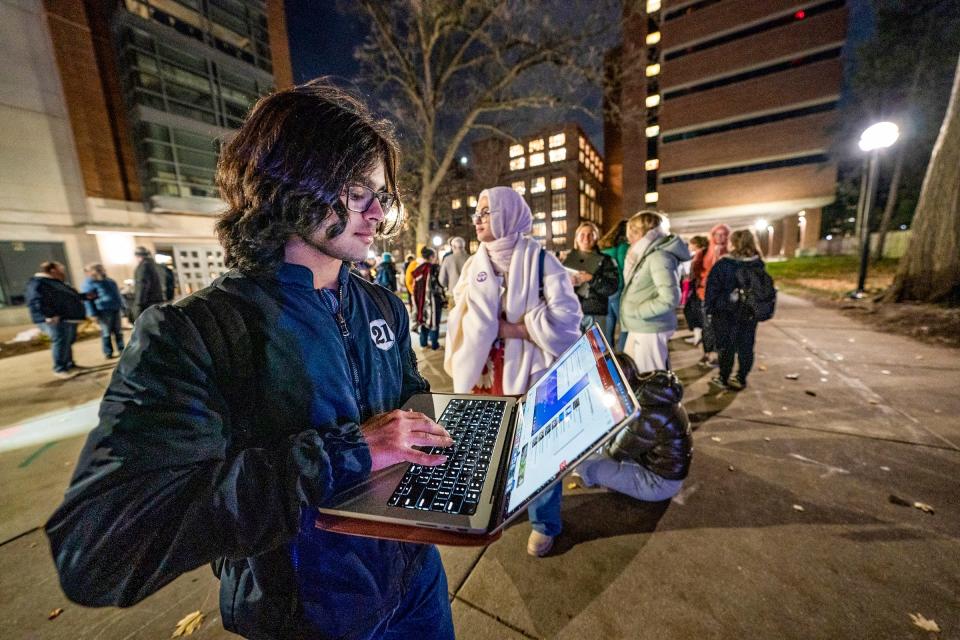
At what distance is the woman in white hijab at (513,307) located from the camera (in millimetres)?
2236

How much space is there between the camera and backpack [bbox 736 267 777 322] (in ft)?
13.5

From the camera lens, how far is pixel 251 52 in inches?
698

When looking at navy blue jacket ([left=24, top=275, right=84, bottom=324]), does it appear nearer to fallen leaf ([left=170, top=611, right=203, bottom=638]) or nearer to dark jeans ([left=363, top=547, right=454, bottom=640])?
fallen leaf ([left=170, top=611, right=203, bottom=638])

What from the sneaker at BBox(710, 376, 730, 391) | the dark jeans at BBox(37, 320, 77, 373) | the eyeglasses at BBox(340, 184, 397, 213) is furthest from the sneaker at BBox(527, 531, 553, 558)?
the dark jeans at BBox(37, 320, 77, 373)

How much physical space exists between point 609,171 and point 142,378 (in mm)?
64351

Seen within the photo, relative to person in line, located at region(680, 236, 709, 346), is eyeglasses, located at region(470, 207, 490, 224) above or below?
above

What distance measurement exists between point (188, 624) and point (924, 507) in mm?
4419

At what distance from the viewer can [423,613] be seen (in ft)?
4.00

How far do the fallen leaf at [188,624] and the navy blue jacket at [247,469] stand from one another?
1.39 meters

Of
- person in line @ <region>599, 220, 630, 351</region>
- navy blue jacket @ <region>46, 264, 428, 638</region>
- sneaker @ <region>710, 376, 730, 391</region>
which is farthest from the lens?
person in line @ <region>599, 220, 630, 351</region>

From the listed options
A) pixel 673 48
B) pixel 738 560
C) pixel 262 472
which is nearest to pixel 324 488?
pixel 262 472

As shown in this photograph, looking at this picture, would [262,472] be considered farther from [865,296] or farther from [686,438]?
[865,296]

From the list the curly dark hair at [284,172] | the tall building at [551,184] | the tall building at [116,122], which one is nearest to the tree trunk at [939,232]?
the curly dark hair at [284,172]

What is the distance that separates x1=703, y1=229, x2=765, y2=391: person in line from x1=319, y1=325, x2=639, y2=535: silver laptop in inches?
157
